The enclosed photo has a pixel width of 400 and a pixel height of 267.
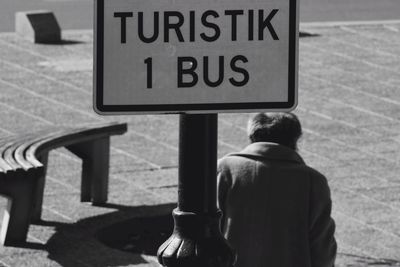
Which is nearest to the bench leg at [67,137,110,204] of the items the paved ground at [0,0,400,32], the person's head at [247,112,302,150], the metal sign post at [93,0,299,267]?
the person's head at [247,112,302,150]

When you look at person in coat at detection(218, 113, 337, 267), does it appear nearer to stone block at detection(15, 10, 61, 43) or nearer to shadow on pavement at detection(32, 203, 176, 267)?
shadow on pavement at detection(32, 203, 176, 267)

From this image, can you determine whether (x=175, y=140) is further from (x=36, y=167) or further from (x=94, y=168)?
(x=36, y=167)

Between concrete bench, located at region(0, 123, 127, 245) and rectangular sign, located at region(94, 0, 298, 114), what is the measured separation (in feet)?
17.3

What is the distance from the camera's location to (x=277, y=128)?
19.9 feet

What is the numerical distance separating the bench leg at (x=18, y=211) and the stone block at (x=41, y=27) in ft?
24.5

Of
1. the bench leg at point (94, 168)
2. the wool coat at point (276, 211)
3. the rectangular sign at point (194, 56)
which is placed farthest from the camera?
the bench leg at point (94, 168)

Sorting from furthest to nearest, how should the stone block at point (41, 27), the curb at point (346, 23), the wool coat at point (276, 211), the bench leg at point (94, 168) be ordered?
the curb at point (346, 23) < the stone block at point (41, 27) < the bench leg at point (94, 168) < the wool coat at point (276, 211)

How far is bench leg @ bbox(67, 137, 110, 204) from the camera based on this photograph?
391 inches

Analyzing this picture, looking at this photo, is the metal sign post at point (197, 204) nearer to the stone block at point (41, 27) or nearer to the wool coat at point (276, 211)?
the wool coat at point (276, 211)

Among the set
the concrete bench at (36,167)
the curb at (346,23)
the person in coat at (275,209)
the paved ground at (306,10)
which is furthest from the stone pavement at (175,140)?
the person in coat at (275,209)

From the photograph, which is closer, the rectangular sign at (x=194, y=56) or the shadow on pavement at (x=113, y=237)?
the rectangular sign at (x=194, y=56)

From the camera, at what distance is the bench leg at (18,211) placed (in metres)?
8.64

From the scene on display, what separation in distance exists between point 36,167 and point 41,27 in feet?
25.1

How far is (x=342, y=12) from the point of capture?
19.0 m
